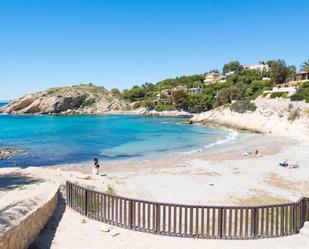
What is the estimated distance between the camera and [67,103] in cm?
16400

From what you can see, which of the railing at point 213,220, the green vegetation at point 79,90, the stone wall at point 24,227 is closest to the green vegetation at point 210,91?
the green vegetation at point 79,90

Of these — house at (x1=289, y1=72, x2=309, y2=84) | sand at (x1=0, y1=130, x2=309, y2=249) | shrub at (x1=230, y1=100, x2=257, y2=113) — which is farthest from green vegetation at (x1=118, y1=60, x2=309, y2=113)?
sand at (x1=0, y1=130, x2=309, y2=249)

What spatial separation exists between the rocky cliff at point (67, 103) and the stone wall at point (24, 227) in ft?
500

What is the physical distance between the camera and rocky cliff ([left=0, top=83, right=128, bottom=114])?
160250 mm

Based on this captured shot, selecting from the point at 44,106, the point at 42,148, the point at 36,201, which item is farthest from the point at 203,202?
the point at 44,106

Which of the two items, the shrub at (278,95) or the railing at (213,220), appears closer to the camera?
the railing at (213,220)

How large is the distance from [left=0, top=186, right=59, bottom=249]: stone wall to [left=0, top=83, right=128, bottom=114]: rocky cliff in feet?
500

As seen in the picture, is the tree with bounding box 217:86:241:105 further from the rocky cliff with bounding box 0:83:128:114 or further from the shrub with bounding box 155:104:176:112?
the rocky cliff with bounding box 0:83:128:114

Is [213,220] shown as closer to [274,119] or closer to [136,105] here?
[274,119]

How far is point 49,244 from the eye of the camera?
9852 millimetres

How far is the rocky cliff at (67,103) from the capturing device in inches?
6309

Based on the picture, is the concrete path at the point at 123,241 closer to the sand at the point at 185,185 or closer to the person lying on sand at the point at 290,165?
the sand at the point at 185,185

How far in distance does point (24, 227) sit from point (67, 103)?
161 meters

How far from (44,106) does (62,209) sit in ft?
510
